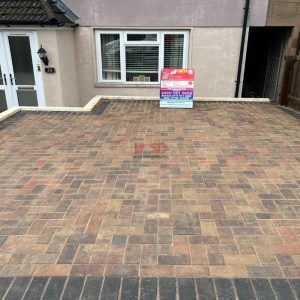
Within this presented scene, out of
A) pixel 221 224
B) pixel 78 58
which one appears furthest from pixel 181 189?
pixel 78 58

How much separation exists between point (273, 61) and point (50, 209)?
31.7 feet

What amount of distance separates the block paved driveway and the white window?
3932mm

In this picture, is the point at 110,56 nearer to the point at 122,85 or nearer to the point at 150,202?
the point at 122,85

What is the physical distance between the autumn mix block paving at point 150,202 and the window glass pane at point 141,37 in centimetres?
410

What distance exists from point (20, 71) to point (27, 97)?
29.9 inches

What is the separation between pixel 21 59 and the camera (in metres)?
8.66

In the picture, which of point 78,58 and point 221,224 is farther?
point 78,58

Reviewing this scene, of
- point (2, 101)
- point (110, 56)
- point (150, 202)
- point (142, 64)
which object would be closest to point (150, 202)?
point (150, 202)

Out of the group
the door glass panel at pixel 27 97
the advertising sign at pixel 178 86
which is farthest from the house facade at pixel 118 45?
the advertising sign at pixel 178 86

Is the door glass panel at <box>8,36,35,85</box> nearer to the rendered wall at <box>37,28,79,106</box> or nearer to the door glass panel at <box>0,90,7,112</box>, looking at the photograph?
the rendered wall at <box>37,28,79,106</box>

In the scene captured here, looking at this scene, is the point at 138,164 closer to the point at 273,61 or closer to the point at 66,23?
the point at 66,23

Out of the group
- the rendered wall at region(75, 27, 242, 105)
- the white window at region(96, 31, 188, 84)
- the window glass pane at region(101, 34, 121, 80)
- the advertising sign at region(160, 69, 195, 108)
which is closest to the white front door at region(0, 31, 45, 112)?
the rendered wall at region(75, 27, 242, 105)

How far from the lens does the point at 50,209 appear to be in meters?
3.42

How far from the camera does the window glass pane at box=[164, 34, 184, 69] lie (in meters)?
9.38
